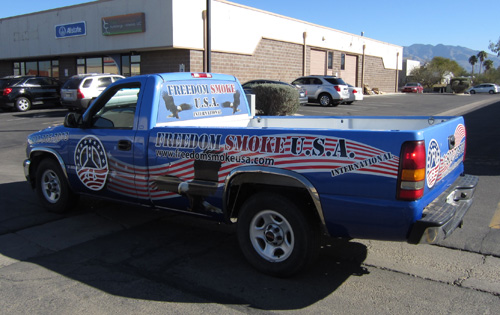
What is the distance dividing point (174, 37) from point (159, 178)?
18.3 meters

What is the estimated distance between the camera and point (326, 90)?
81.3 feet

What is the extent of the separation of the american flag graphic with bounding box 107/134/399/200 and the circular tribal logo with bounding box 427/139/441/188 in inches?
14.9

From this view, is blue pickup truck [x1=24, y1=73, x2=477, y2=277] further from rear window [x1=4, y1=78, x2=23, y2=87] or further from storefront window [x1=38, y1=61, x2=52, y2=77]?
storefront window [x1=38, y1=61, x2=52, y2=77]

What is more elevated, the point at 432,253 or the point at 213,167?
the point at 213,167

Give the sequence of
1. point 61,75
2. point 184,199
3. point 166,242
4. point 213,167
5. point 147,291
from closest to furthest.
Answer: point 147,291 → point 213,167 → point 184,199 → point 166,242 → point 61,75

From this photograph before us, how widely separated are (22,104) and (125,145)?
64.3ft

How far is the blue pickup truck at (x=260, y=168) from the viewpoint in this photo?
11.0 ft

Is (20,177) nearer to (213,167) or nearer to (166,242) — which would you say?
(166,242)

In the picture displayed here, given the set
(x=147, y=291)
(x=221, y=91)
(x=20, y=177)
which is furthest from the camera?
(x=20, y=177)

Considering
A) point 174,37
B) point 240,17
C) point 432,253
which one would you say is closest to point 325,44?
point 240,17

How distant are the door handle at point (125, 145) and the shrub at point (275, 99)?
1275 cm

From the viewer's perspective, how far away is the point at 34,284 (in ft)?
13.0

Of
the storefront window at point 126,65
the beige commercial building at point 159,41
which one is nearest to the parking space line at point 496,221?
the beige commercial building at point 159,41

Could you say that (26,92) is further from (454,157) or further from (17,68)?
(454,157)
